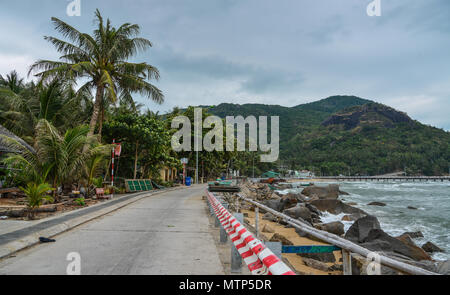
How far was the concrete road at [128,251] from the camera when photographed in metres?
4.42

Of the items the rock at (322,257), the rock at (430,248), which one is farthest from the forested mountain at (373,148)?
the rock at (322,257)

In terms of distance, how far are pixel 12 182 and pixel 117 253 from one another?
13127 mm

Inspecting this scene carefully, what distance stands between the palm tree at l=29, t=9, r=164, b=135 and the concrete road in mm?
11549

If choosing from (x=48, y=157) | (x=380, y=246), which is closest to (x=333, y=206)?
(x=380, y=246)

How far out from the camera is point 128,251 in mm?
5449

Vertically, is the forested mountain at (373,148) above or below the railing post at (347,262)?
above

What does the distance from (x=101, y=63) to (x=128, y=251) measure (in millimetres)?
16299

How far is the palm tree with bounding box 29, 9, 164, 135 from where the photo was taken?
17578 mm

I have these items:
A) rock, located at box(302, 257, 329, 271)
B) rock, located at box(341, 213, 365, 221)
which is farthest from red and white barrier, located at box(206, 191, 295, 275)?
rock, located at box(341, 213, 365, 221)

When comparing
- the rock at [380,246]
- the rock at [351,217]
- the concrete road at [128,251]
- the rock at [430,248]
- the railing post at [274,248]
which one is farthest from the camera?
the rock at [351,217]

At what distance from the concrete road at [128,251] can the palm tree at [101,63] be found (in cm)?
1155

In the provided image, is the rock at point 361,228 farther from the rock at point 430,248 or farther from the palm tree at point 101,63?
the palm tree at point 101,63

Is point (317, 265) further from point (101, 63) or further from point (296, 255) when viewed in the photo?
point (101, 63)

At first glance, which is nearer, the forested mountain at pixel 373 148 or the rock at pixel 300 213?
the rock at pixel 300 213
